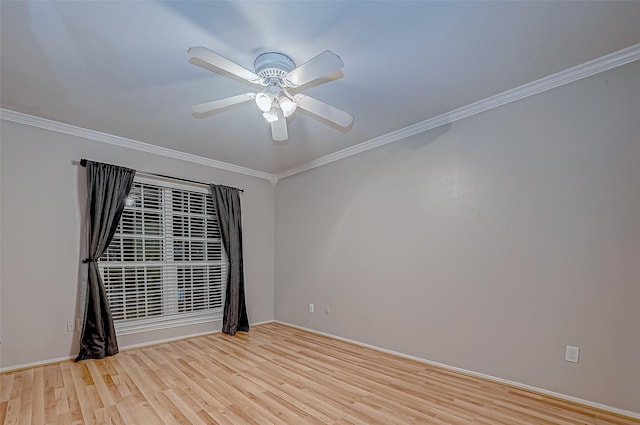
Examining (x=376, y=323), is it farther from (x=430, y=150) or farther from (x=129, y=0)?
(x=129, y=0)

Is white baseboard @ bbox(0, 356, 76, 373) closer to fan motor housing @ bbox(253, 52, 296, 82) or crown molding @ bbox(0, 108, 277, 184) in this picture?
crown molding @ bbox(0, 108, 277, 184)

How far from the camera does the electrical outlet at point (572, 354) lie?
2.31 meters

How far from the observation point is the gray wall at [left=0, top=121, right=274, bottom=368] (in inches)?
Answer: 118

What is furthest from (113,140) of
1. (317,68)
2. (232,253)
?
(317,68)

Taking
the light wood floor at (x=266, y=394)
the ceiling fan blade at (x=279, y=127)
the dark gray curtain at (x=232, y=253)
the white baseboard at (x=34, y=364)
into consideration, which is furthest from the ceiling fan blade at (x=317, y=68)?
the white baseboard at (x=34, y=364)

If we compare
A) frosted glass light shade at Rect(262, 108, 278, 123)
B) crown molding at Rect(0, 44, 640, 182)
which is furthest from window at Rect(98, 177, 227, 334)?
frosted glass light shade at Rect(262, 108, 278, 123)

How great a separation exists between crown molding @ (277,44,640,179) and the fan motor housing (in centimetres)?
175

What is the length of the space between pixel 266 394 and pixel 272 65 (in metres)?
2.55

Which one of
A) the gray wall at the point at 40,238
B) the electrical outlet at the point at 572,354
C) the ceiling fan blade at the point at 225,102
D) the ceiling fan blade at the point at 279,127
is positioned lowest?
the electrical outlet at the point at 572,354

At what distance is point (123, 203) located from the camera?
3596mm

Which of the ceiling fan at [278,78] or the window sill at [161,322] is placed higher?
the ceiling fan at [278,78]

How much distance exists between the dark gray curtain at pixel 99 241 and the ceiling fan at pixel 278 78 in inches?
75.7

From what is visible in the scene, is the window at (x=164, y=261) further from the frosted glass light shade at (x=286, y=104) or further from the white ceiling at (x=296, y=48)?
the frosted glass light shade at (x=286, y=104)

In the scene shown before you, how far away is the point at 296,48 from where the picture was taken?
2.07 metres
